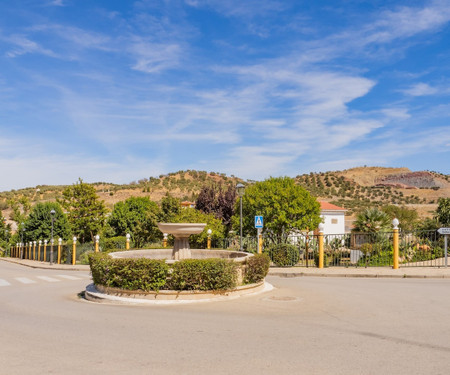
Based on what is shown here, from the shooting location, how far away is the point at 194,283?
10.9 metres

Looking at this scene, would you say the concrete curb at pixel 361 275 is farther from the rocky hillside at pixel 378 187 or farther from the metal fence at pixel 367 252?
the rocky hillside at pixel 378 187

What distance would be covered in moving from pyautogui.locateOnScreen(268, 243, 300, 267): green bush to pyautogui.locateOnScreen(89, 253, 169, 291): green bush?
11365mm

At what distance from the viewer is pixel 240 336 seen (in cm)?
711

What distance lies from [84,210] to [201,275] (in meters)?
37.7

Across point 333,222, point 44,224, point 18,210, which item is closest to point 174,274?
point 333,222

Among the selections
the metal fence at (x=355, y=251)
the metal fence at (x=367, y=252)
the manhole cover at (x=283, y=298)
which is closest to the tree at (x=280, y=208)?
the metal fence at (x=355, y=251)

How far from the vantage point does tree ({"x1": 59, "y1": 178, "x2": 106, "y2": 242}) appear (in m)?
45.8

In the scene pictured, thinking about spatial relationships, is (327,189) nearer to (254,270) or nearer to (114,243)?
(114,243)

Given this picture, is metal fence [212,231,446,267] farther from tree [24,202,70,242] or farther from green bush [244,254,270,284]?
tree [24,202,70,242]

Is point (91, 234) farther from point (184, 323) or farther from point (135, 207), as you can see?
point (184, 323)

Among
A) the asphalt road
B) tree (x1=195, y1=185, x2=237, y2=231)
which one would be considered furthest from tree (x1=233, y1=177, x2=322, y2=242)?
the asphalt road

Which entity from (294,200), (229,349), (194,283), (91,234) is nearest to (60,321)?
(194,283)

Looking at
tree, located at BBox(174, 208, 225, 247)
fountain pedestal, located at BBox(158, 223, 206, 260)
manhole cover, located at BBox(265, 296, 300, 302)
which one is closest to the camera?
manhole cover, located at BBox(265, 296, 300, 302)

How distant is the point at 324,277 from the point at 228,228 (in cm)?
2140
